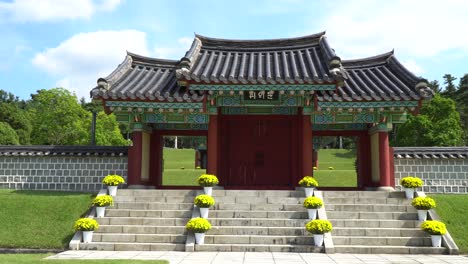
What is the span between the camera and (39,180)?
16859mm

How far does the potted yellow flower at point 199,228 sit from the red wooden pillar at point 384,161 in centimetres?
778

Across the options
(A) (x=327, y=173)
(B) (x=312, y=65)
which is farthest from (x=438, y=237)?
(A) (x=327, y=173)

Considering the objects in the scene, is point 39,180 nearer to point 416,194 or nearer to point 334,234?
point 334,234

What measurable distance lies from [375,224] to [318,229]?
240cm

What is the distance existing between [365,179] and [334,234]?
6221mm

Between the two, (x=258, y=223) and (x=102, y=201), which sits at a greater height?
(x=102, y=201)

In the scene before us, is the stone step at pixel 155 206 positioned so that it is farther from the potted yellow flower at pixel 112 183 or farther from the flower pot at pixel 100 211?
the potted yellow flower at pixel 112 183

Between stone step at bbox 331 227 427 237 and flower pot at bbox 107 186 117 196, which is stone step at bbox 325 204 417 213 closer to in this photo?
stone step at bbox 331 227 427 237

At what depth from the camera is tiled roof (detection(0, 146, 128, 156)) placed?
55.1 ft

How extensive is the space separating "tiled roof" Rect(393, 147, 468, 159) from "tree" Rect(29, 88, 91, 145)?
110 feet

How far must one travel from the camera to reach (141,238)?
11.7m

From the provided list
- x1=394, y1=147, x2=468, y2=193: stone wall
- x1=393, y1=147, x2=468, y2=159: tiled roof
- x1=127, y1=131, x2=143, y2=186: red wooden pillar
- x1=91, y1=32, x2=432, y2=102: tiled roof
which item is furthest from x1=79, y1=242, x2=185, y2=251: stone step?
x1=393, y1=147, x2=468, y2=159: tiled roof

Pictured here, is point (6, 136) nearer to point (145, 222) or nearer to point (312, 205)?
point (145, 222)

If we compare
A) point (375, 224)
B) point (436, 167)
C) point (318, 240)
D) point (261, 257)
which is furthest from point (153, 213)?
point (436, 167)
